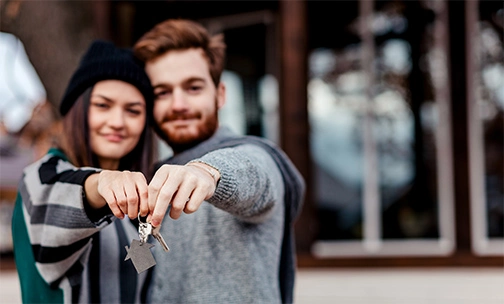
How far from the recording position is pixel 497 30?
6.43 m

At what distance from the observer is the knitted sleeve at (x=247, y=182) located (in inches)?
57.0

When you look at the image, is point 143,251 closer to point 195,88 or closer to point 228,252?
point 228,252

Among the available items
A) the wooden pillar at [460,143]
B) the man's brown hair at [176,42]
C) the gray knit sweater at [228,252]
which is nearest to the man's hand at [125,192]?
the gray knit sweater at [228,252]

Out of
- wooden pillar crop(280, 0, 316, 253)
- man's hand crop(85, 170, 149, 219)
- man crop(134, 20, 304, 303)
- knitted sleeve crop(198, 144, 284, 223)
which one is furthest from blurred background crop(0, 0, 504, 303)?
man's hand crop(85, 170, 149, 219)

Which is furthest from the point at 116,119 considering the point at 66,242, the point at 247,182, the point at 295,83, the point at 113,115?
the point at 295,83

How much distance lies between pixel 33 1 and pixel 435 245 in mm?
4324

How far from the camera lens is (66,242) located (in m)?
1.70

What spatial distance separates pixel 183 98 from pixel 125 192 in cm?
90

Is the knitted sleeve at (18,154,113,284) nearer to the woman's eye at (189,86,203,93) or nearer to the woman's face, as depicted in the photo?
the woman's face

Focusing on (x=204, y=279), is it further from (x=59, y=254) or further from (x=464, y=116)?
(x=464, y=116)

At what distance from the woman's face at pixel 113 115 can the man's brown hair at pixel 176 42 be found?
0.20m

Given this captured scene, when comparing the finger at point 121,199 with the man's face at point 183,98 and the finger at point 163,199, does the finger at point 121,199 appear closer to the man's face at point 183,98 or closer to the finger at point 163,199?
the finger at point 163,199

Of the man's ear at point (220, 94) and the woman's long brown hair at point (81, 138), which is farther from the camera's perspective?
the man's ear at point (220, 94)

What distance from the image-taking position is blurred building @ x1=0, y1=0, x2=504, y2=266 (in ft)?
19.6
